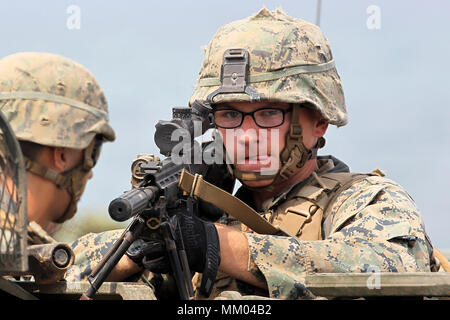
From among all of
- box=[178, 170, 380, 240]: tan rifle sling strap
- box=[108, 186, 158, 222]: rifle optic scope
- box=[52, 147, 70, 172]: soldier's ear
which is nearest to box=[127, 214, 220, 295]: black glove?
box=[178, 170, 380, 240]: tan rifle sling strap

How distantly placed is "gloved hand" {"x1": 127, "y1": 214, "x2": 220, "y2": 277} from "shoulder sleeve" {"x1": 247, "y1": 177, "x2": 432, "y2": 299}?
0.99 ft

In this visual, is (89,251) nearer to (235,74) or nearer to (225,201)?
(225,201)

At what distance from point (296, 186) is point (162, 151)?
170 centimetres

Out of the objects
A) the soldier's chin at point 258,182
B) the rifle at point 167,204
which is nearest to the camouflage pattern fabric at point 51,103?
the rifle at point 167,204

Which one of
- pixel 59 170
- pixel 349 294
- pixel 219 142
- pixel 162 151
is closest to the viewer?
pixel 349 294

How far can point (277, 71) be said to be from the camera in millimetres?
7699

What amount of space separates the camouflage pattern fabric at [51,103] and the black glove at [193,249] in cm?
67

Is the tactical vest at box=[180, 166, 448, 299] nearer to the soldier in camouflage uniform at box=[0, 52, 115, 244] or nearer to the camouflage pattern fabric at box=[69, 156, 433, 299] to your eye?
the camouflage pattern fabric at box=[69, 156, 433, 299]

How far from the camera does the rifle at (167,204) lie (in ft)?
18.2

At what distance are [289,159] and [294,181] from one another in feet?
0.94

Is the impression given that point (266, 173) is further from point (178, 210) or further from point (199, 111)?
point (178, 210)

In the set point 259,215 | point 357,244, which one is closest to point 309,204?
point 259,215

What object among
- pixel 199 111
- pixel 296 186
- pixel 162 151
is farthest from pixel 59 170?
pixel 296 186

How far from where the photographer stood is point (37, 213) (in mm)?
5711
